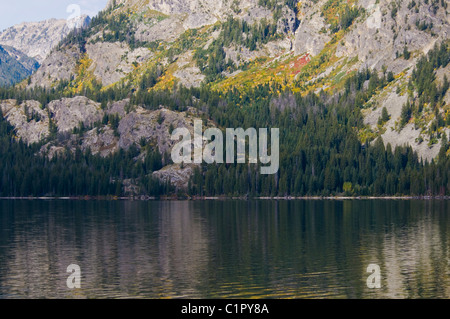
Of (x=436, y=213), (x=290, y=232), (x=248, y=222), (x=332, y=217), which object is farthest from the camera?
(x=436, y=213)

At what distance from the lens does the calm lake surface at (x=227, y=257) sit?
82062 mm

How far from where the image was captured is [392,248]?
382 feet

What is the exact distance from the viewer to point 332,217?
184m

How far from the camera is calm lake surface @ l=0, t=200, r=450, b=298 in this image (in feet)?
269

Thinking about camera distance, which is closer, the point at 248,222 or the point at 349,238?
the point at 349,238

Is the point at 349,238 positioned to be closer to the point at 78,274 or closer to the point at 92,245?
the point at 92,245

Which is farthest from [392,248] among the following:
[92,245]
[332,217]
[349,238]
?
[332,217]

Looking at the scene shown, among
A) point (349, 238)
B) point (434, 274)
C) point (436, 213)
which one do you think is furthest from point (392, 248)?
point (436, 213)

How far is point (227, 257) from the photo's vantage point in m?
106
